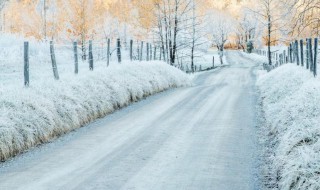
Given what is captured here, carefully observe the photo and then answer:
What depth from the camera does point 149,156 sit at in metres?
8.70

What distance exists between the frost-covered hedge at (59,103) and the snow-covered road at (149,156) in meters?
0.35

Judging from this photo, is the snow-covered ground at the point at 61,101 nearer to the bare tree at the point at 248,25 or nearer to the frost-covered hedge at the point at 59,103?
the frost-covered hedge at the point at 59,103

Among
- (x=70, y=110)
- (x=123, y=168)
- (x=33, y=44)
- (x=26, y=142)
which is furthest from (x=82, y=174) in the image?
(x=33, y=44)

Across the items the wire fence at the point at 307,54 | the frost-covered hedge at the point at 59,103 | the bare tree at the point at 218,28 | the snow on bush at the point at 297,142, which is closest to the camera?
the snow on bush at the point at 297,142

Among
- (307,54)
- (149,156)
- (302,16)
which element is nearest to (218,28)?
(307,54)

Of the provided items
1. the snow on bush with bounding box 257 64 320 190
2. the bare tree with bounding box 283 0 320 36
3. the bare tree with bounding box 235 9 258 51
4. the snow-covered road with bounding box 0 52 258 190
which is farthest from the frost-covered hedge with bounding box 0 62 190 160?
the bare tree with bounding box 235 9 258 51

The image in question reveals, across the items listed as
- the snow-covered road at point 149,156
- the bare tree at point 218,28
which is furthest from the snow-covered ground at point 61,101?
the bare tree at point 218,28

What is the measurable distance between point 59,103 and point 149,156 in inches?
160

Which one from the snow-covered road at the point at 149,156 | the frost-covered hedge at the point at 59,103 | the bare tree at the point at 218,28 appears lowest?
the snow-covered road at the point at 149,156

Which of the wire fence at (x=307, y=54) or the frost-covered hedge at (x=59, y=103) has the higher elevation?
the wire fence at (x=307, y=54)

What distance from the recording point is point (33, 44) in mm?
31219

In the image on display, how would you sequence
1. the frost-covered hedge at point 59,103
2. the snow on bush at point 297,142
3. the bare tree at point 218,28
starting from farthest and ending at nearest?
the bare tree at point 218,28
the frost-covered hedge at point 59,103
the snow on bush at point 297,142

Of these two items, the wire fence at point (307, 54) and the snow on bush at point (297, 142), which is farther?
the wire fence at point (307, 54)

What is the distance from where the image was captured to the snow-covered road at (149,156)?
715 cm
